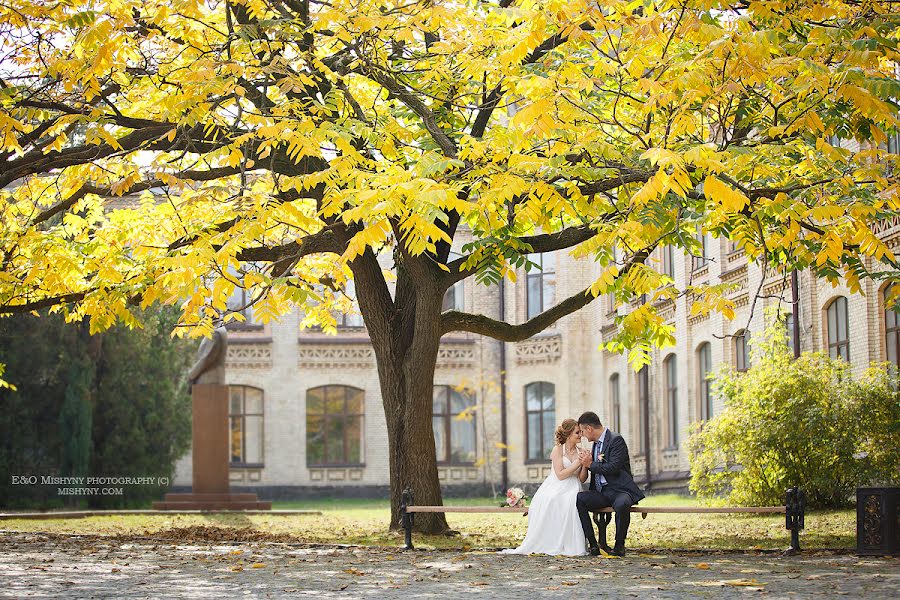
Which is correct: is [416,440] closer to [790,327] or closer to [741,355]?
[790,327]

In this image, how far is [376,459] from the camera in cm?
3772

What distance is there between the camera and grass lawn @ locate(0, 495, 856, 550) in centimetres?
1382

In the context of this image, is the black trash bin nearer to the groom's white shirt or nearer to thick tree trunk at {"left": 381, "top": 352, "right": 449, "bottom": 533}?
the groom's white shirt

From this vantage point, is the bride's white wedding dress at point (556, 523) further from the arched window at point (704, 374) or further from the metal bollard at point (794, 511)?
the arched window at point (704, 374)

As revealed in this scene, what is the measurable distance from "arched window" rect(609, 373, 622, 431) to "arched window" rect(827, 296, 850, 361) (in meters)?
13.3

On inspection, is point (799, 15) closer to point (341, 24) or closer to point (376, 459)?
point (341, 24)

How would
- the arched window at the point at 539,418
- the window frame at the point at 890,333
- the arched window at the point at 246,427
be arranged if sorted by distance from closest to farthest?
the window frame at the point at 890,333 < the arched window at the point at 539,418 < the arched window at the point at 246,427

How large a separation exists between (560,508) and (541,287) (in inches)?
1021

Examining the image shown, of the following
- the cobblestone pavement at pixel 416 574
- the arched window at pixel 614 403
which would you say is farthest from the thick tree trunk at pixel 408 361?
the arched window at pixel 614 403

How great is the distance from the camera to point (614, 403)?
35969 mm

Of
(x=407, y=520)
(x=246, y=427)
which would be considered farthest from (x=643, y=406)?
(x=407, y=520)

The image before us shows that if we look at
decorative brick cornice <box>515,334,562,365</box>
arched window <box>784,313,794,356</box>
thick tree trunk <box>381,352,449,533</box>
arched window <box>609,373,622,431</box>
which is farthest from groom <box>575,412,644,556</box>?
decorative brick cornice <box>515,334,562,365</box>

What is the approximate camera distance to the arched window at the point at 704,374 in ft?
96.9

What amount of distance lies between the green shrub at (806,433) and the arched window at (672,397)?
11078 mm
